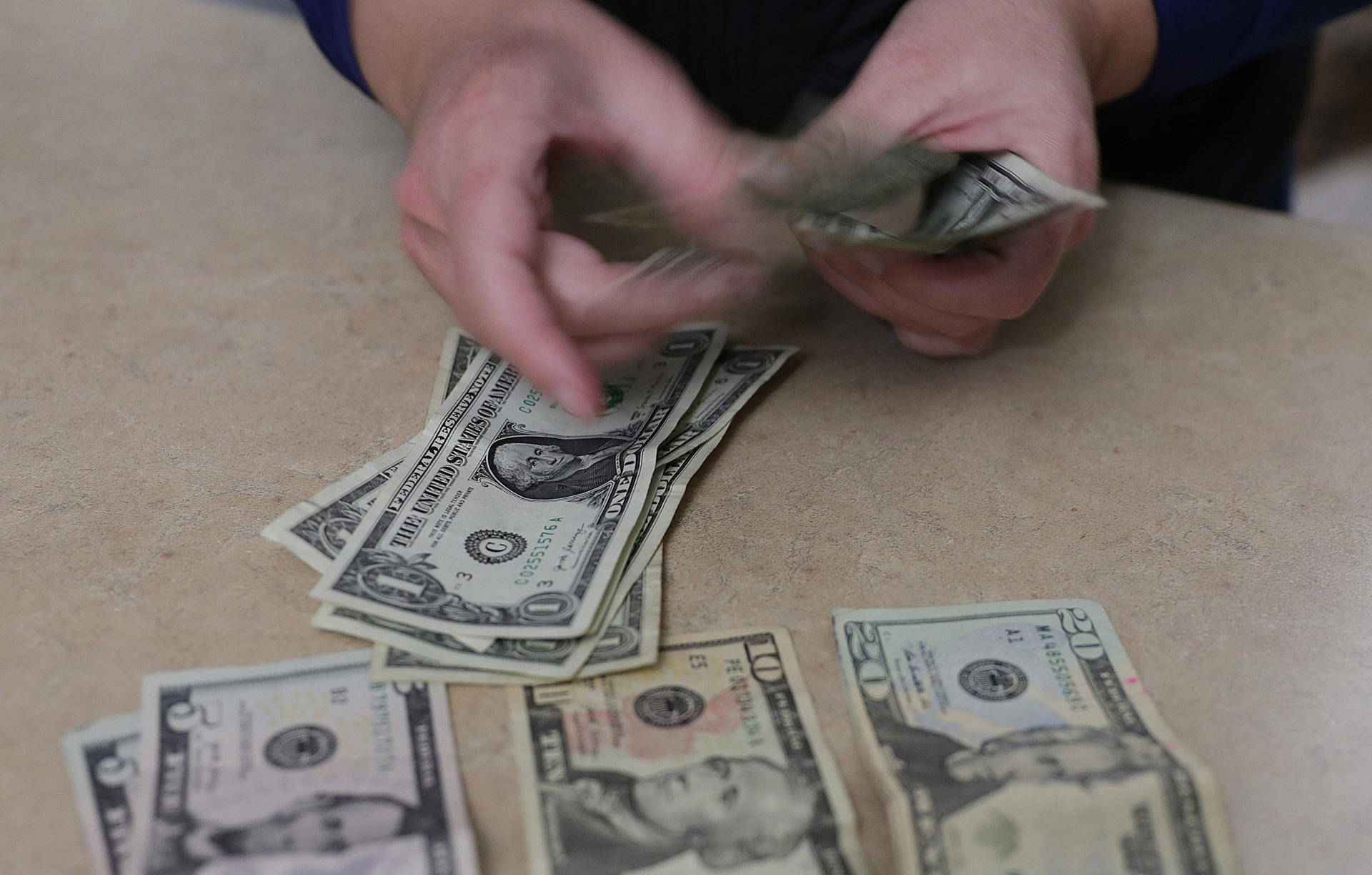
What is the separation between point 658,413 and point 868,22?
62 centimetres

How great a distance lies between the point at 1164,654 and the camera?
748mm

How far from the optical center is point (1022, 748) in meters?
0.67

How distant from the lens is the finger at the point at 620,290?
736 mm

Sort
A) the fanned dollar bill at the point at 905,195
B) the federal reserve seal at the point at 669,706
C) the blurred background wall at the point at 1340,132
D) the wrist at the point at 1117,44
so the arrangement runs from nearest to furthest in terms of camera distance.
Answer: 1. the federal reserve seal at the point at 669,706
2. the fanned dollar bill at the point at 905,195
3. the wrist at the point at 1117,44
4. the blurred background wall at the point at 1340,132

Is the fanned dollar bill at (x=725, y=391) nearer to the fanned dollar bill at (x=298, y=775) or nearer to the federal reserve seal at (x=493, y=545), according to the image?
the federal reserve seal at (x=493, y=545)

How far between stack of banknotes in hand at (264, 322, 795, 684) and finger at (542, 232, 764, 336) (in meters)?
0.16

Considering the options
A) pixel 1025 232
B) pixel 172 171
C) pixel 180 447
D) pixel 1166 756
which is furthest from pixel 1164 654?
pixel 172 171

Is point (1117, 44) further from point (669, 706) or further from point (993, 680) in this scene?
point (669, 706)

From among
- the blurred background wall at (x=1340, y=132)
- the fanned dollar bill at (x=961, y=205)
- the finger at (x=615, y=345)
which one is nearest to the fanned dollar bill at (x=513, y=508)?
the finger at (x=615, y=345)

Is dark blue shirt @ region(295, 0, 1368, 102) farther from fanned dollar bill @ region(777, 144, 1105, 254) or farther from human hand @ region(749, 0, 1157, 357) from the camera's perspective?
fanned dollar bill @ region(777, 144, 1105, 254)

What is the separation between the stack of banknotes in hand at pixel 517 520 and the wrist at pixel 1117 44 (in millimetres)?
427

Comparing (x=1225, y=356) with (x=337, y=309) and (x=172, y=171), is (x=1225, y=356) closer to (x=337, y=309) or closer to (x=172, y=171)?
(x=337, y=309)

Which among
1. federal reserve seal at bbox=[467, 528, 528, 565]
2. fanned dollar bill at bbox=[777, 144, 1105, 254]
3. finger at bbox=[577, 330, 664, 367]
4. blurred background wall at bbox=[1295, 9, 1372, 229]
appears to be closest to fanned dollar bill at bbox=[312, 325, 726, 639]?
federal reserve seal at bbox=[467, 528, 528, 565]

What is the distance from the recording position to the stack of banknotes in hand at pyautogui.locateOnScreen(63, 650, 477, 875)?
1.95 feet
